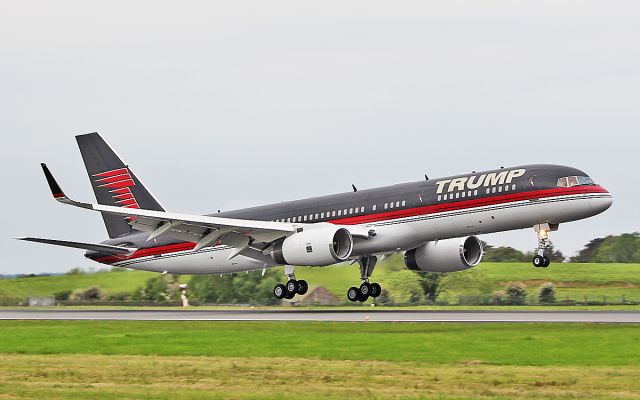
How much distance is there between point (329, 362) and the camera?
25.3 meters

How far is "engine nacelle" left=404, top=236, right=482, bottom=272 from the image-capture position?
51219 millimetres

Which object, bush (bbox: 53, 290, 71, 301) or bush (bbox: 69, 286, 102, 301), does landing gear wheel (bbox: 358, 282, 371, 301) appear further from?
bush (bbox: 53, 290, 71, 301)

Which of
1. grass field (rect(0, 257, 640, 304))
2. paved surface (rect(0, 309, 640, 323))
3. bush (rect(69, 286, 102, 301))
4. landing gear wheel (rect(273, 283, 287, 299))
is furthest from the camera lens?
bush (rect(69, 286, 102, 301))

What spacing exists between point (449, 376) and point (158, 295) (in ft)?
131

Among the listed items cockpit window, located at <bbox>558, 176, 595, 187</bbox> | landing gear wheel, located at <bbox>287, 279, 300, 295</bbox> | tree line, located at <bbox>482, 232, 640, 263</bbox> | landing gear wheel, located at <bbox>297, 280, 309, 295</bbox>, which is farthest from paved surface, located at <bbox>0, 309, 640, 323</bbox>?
tree line, located at <bbox>482, 232, 640, 263</bbox>

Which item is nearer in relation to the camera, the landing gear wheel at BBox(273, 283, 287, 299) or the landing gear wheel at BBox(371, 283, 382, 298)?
the landing gear wheel at BBox(273, 283, 287, 299)

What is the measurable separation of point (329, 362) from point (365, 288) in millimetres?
26746

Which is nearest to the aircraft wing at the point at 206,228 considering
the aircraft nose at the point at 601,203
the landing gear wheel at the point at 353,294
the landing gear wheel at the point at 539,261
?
the landing gear wheel at the point at 353,294

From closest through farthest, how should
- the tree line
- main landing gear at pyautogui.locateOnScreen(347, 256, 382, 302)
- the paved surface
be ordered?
the paved surface → main landing gear at pyautogui.locateOnScreen(347, 256, 382, 302) → the tree line

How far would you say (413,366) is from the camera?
2416 centimetres

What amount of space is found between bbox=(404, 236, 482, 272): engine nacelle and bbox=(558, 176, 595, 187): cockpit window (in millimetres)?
7992

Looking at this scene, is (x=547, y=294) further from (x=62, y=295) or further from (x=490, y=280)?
(x=62, y=295)

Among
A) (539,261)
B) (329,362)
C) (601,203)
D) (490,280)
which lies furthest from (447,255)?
(329,362)

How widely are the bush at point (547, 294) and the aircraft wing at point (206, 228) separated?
51.4ft
